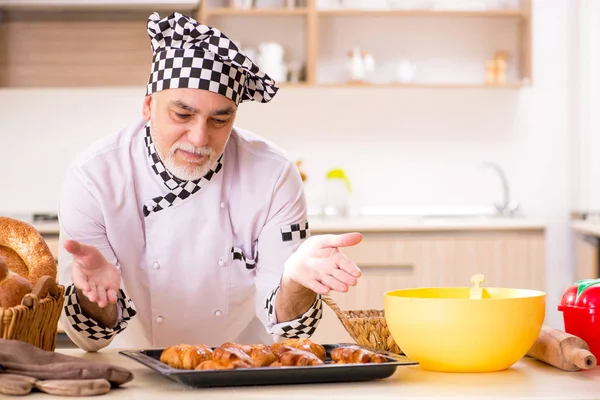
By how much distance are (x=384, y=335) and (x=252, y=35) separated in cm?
324

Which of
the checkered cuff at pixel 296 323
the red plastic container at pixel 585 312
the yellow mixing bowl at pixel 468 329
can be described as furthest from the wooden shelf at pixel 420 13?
the yellow mixing bowl at pixel 468 329

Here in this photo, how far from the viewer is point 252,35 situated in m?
4.53

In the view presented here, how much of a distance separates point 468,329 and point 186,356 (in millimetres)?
420

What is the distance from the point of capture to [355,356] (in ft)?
4.23

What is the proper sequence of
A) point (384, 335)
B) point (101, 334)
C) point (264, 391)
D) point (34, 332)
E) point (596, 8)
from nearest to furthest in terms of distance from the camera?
point (264, 391), point (34, 332), point (384, 335), point (101, 334), point (596, 8)

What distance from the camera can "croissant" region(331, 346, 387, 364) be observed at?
1.28 metres

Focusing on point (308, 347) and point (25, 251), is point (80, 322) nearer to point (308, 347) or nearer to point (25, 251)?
point (25, 251)

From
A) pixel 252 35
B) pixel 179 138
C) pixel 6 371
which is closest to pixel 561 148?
pixel 252 35

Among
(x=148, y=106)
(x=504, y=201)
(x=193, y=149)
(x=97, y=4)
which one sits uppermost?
(x=97, y=4)

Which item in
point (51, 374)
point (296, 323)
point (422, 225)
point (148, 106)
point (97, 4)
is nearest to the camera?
point (51, 374)

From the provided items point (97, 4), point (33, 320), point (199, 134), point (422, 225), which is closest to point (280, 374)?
point (33, 320)

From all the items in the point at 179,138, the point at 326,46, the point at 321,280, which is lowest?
the point at 321,280

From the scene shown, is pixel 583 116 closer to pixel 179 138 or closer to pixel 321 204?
pixel 321 204

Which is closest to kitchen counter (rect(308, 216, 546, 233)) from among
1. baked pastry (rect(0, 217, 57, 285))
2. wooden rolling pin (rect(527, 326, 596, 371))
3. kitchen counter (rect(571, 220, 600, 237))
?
kitchen counter (rect(571, 220, 600, 237))
